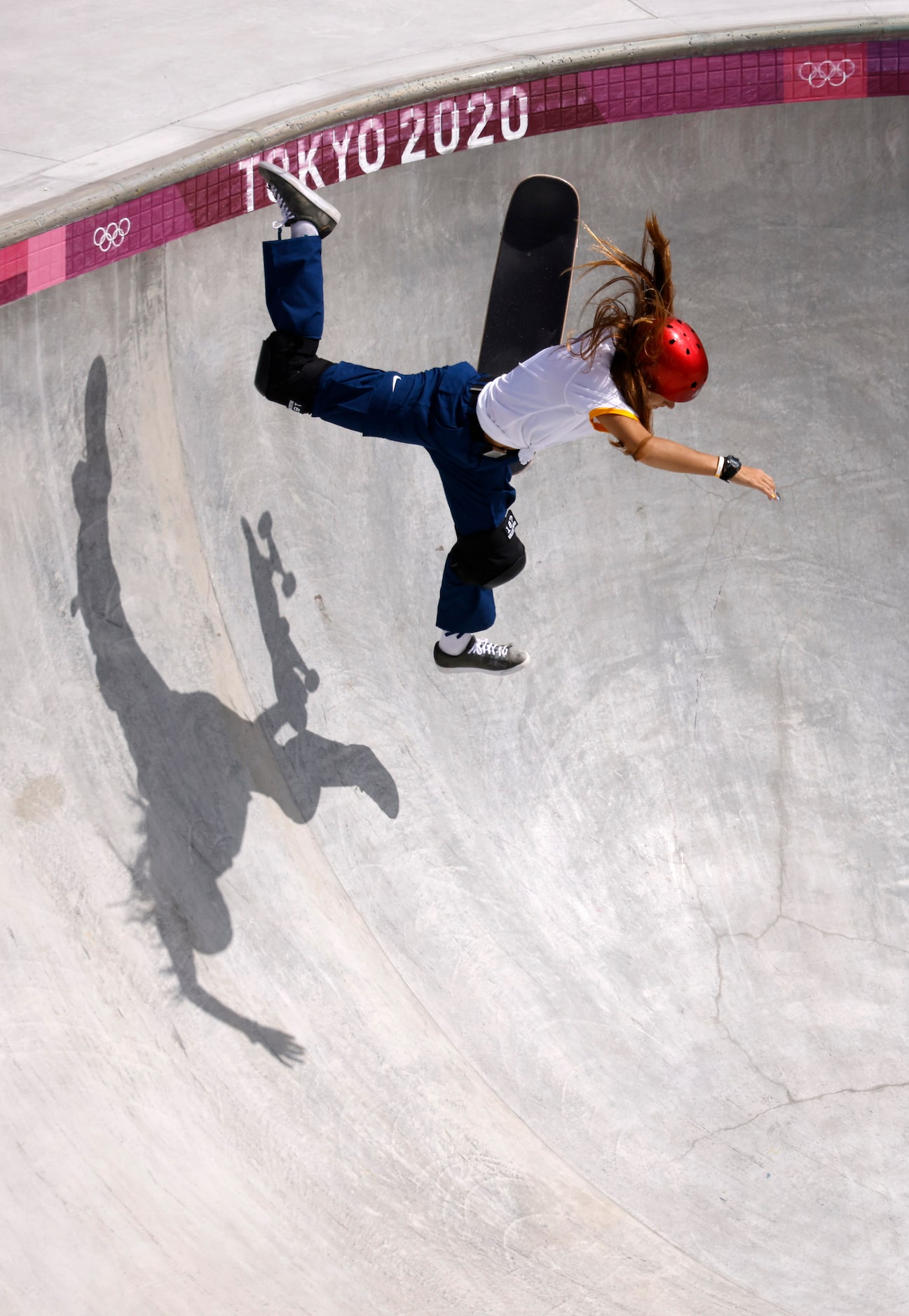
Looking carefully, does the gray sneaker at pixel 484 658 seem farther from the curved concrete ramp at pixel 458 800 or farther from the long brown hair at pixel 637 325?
the long brown hair at pixel 637 325

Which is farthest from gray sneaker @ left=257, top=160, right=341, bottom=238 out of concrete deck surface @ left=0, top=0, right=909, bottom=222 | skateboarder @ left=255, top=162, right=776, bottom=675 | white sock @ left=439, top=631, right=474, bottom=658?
white sock @ left=439, top=631, right=474, bottom=658

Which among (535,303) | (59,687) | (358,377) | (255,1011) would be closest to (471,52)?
(535,303)

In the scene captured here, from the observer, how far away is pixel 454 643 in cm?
470

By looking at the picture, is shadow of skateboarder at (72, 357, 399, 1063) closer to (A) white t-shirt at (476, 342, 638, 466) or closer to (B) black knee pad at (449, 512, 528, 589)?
(B) black knee pad at (449, 512, 528, 589)

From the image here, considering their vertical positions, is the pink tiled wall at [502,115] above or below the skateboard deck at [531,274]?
above

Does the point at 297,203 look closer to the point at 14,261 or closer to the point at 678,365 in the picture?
the point at 14,261

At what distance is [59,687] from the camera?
4.32m

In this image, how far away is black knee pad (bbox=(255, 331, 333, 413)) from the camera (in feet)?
13.2

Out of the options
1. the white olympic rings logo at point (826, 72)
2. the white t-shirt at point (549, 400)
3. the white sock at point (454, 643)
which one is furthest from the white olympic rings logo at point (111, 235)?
the white olympic rings logo at point (826, 72)

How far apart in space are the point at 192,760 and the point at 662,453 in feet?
7.65

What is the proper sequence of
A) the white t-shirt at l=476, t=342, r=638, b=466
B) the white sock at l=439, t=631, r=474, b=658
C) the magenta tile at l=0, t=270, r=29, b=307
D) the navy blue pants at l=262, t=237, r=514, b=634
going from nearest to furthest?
the white t-shirt at l=476, t=342, r=638, b=466 → the navy blue pants at l=262, t=237, r=514, b=634 → the magenta tile at l=0, t=270, r=29, b=307 → the white sock at l=439, t=631, r=474, b=658

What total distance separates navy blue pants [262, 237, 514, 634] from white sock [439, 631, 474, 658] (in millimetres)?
750

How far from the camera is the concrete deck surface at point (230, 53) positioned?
18.1 feet

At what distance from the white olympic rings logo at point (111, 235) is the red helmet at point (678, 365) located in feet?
8.97
